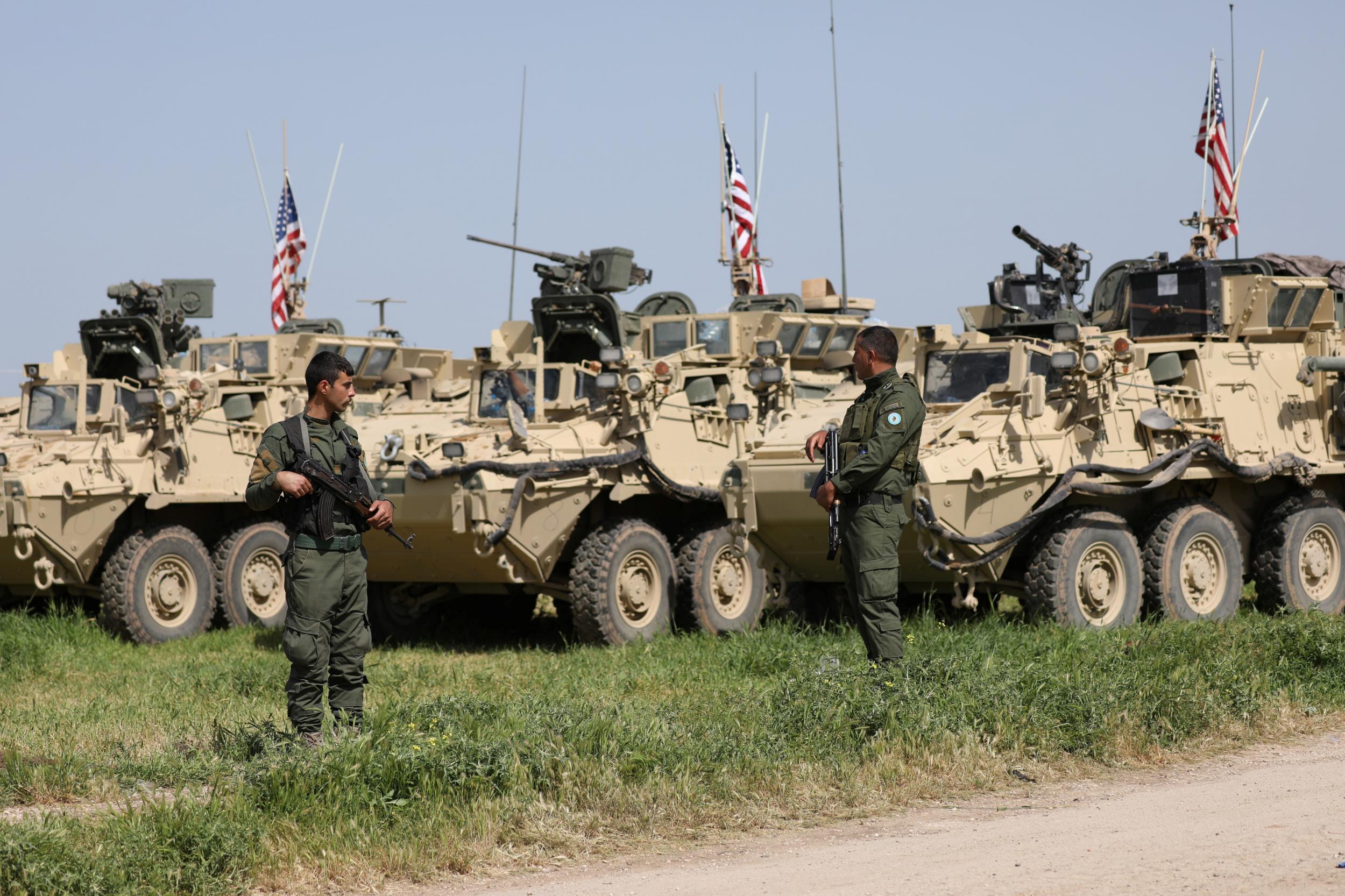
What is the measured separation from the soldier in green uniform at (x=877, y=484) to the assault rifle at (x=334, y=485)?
1963 mm

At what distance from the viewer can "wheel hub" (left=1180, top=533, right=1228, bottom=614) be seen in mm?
10984

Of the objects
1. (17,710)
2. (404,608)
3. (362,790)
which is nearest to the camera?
(362,790)

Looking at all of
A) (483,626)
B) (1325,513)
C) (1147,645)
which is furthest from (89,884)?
(1325,513)

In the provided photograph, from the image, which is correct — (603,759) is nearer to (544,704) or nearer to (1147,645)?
(544,704)

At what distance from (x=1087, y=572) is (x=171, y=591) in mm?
6743

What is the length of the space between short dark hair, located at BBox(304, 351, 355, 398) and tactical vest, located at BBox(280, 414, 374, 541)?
0.51 ft

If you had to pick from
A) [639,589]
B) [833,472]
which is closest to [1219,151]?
[639,589]

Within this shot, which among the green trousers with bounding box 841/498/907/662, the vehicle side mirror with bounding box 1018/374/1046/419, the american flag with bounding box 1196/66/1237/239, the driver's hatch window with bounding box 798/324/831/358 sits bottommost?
the green trousers with bounding box 841/498/907/662

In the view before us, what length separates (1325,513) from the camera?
1189cm

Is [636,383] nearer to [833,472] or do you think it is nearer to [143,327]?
[833,472]

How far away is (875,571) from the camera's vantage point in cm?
727

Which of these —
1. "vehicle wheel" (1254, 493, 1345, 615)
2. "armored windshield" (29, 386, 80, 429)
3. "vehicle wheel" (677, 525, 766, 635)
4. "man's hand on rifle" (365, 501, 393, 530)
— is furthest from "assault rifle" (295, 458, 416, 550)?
"armored windshield" (29, 386, 80, 429)

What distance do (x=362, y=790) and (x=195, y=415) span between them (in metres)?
8.10

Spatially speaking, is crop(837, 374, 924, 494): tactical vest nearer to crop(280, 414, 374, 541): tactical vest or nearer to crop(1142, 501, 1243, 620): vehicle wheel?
crop(280, 414, 374, 541): tactical vest
